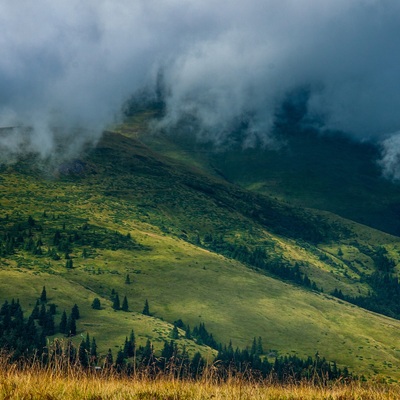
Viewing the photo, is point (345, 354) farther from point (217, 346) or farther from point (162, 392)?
point (162, 392)

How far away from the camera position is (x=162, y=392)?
33.6 ft

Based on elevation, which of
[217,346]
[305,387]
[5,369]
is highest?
[305,387]

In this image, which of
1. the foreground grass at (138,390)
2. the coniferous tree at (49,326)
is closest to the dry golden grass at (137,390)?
the foreground grass at (138,390)

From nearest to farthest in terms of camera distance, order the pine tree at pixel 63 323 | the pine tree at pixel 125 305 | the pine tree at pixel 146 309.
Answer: the pine tree at pixel 63 323 → the pine tree at pixel 125 305 → the pine tree at pixel 146 309

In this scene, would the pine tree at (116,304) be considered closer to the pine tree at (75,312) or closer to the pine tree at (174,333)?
the pine tree at (75,312)

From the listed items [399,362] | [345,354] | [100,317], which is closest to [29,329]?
[100,317]

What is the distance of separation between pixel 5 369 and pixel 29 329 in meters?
136

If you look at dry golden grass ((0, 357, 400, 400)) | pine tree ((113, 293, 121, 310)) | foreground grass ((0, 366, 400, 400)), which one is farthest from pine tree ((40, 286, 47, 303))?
foreground grass ((0, 366, 400, 400))

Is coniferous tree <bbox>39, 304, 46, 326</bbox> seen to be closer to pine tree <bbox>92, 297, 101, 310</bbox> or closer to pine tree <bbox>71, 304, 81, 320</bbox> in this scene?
pine tree <bbox>71, 304, 81, 320</bbox>

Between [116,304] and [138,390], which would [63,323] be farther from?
[138,390]

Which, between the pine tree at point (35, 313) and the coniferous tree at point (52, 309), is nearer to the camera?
the pine tree at point (35, 313)

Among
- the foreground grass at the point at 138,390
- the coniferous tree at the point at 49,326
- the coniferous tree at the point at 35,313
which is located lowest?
the coniferous tree at the point at 49,326

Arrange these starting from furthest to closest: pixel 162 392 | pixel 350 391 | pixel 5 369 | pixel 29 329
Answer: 1. pixel 29 329
2. pixel 5 369
3. pixel 350 391
4. pixel 162 392

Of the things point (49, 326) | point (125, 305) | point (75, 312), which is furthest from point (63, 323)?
point (125, 305)
